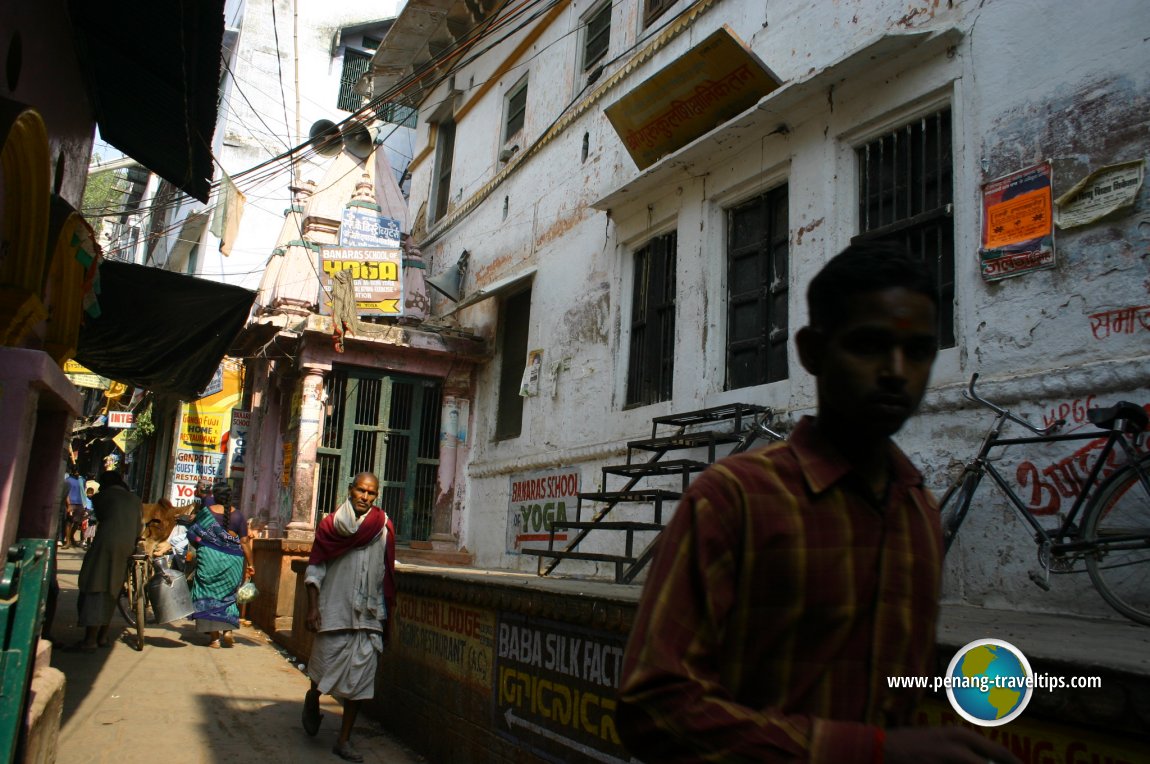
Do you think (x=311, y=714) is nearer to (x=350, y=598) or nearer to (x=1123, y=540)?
(x=350, y=598)

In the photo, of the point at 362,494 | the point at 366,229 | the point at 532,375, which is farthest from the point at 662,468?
the point at 366,229

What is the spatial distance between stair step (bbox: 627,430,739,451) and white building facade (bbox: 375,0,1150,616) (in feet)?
1.64

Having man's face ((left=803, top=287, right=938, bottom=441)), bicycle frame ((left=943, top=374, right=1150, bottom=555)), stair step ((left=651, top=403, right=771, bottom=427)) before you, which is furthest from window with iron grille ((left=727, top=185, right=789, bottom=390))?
man's face ((left=803, top=287, right=938, bottom=441))

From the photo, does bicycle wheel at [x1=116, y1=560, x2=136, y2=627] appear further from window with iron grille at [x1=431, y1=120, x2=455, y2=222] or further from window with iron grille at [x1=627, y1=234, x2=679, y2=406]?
window with iron grille at [x1=431, y1=120, x2=455, y2=222]

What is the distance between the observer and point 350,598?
574cm

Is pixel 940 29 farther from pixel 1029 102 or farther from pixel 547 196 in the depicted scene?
pixel 547 196

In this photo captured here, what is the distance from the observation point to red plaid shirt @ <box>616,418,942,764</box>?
1.14 meters

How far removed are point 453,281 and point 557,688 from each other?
31.6ft

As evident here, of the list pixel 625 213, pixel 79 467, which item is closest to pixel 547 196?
pixel 625 213

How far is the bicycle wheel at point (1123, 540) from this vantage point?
3699mm

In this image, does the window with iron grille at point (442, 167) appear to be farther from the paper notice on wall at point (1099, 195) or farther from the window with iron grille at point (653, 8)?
the paper notice on wall at point (1099, 195)

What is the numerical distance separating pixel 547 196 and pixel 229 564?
5906 mm

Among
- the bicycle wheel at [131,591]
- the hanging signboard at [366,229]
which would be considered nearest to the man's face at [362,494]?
Result: the bicycle wheel at [131,591]

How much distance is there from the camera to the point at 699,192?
775 centimetres
